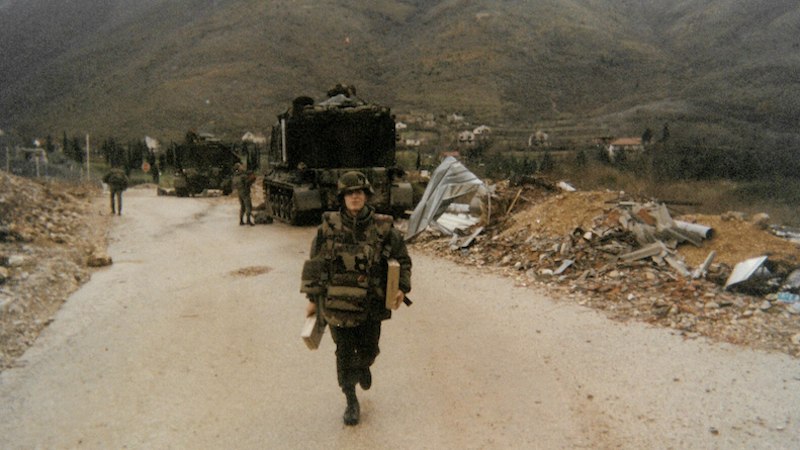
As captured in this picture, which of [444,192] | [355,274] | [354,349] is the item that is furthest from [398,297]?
[444,192]

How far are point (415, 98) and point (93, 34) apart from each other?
80.3 meters

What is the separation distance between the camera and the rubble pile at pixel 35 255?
23.9 feet

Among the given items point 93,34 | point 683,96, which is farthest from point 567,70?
point 93,34

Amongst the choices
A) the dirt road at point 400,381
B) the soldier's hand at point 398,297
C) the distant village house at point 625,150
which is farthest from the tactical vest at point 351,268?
the distant village house at point 625,150

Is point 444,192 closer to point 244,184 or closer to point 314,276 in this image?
point 244,184

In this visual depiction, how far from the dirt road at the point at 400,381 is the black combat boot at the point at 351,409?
9 centimetres

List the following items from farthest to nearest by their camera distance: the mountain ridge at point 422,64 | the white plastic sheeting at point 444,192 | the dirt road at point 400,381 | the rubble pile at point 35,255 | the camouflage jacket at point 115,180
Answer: the mountain ridge at point 422,64
the camouflage jacket at point 115,180
the white plastic sheeting at point 444,192
the rubble pile at point 35,255
the dirt road at point 400,381

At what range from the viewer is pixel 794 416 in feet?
16.7

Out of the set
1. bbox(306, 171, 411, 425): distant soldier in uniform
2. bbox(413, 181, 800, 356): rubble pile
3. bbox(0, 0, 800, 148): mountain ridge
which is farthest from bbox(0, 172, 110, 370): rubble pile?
bbox(0, 0, 800, 148): mountain ridge

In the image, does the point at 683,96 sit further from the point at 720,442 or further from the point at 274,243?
the point at 720,442

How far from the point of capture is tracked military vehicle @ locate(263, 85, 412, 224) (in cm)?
1692

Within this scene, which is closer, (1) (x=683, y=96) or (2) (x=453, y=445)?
(2) (x=453, y=445)

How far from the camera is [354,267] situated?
4574mm

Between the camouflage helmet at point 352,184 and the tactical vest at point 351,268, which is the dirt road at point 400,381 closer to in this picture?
the tactical vest at point 351,268
